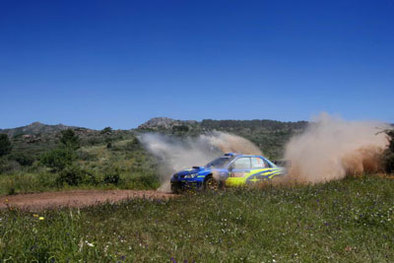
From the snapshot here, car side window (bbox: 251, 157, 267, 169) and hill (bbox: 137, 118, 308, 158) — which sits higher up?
hill (bbox: 137, 118, 308, 158)

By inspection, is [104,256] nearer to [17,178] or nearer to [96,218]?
[96,218]

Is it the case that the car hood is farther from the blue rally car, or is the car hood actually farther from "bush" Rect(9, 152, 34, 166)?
"bush" Rect(9, 152, 34, 166)

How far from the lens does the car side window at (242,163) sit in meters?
14.1

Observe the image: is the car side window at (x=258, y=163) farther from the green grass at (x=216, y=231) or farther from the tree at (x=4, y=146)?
the tree at (x=4, y=146)

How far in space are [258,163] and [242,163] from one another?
0.78 m

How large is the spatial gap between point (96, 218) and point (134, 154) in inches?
1303

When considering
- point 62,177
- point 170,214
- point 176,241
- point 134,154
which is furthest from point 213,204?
point 134,154

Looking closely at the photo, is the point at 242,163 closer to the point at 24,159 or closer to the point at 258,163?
the point at 258,163

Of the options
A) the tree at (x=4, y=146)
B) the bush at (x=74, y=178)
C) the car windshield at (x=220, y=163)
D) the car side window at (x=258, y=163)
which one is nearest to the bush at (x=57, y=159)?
the bush at (x=74, y=178)

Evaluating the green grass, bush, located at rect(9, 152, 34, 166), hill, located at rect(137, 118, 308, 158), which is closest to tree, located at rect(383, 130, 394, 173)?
the green grass

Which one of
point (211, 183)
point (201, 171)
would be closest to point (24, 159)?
point (201, 171)

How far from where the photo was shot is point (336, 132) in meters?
21.3

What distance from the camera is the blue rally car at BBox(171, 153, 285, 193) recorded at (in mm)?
13188

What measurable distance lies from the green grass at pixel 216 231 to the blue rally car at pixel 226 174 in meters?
2.69
